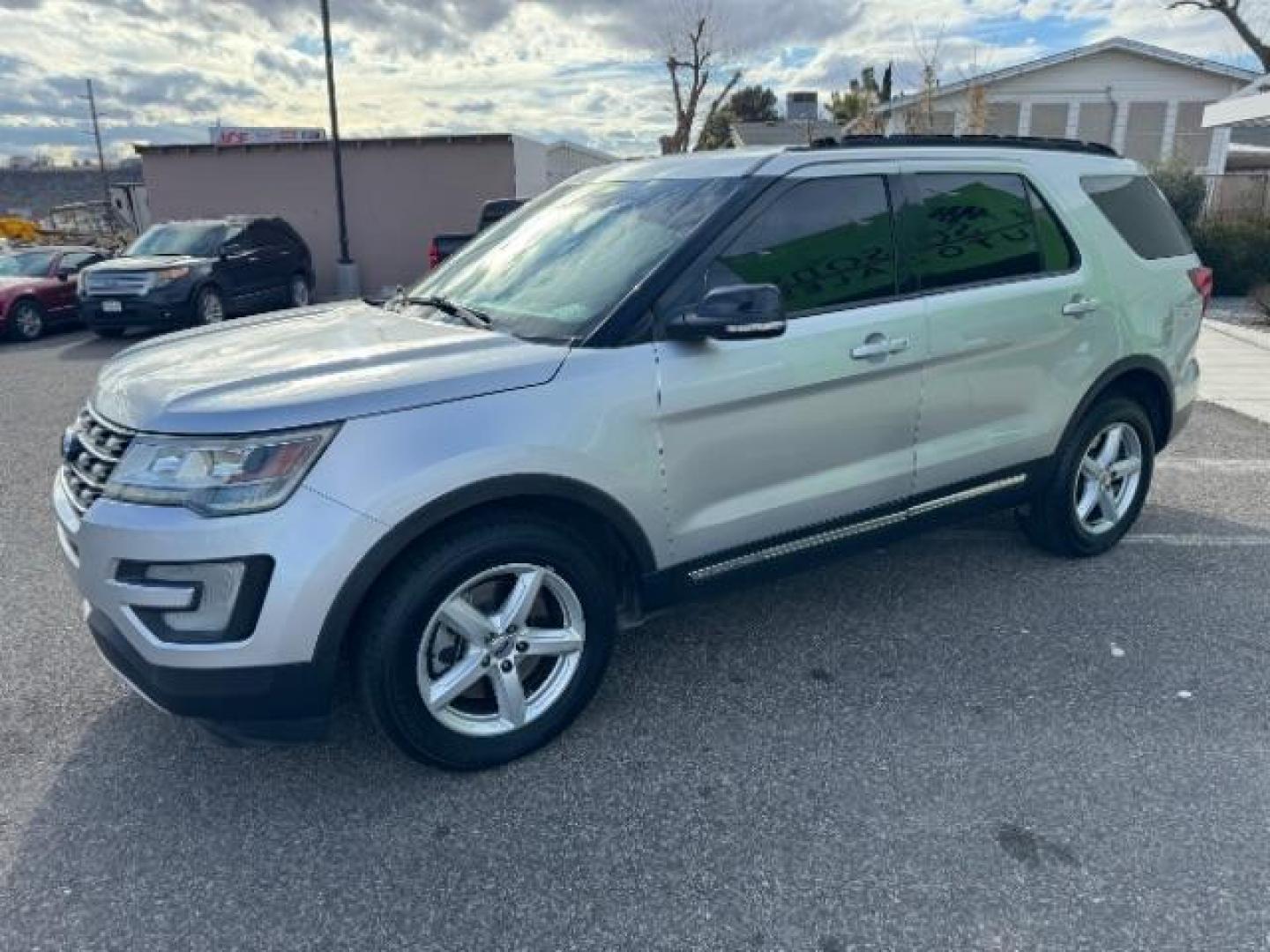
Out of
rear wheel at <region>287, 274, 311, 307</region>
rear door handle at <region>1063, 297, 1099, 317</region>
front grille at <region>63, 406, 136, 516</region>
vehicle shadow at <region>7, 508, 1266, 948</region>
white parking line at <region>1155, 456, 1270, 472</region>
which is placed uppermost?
rear door handle at <region>1063, 297, 1099, 317</region>

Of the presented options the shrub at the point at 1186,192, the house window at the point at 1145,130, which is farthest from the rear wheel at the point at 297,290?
the house window at the point at 1145,130

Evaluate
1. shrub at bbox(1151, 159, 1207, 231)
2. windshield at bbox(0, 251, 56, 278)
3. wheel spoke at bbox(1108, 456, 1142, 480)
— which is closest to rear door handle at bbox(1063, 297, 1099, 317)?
wheel spoke at bbox(1108, 456, 1142, 480)

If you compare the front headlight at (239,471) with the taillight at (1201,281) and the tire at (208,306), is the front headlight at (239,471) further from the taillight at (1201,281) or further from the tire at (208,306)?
the tire at (208,306)

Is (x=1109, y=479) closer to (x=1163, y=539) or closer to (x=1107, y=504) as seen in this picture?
(x=1107, y=504)

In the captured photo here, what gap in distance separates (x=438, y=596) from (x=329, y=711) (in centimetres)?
43

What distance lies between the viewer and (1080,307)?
386cm

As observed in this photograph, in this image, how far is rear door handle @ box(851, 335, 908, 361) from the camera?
318cm

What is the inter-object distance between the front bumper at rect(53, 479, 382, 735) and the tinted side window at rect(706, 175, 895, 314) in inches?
57.4

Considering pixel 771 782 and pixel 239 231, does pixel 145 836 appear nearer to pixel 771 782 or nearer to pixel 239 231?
pixel 771 782

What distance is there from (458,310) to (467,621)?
46.6 inches

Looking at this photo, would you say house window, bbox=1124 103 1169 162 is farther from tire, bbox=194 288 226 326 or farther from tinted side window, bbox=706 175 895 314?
tinted side window, bbox=706 175 895 314

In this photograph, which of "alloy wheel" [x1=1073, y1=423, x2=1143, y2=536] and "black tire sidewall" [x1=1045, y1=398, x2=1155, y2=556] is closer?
"black tire sidewall" [x1=1045, y1=398, x2=1155, y2=556]

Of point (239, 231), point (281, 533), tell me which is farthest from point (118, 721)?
point (239, 231)

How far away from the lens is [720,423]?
2918 millimetres
